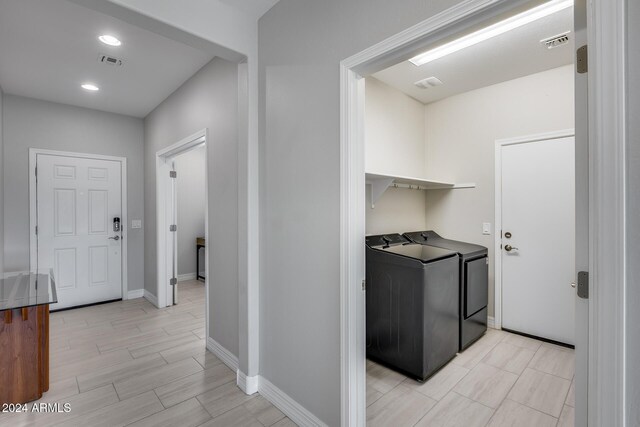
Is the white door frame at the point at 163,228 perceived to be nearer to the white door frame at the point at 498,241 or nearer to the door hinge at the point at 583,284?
the white door frame at the point at 498,241

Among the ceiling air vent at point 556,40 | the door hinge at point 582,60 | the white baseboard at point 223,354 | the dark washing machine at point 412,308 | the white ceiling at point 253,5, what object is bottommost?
the white baseboard at point 223,354

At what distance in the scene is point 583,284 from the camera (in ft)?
3.06

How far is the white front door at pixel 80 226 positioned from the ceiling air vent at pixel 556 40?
5.19 m

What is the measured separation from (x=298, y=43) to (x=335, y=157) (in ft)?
2.68

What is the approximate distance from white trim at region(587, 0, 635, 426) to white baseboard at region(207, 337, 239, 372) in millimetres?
2283

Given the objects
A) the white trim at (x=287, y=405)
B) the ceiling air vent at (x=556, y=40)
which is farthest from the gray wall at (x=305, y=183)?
the ceiling air vent at (x=556, y=40)

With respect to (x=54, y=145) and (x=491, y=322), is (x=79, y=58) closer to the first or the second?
(x=54, y=145)

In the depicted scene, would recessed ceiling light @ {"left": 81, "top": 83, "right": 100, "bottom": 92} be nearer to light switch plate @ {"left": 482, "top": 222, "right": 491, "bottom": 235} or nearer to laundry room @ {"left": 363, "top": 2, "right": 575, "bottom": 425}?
laundry room @ {"left": 363, "top": 2, "right": 575, "bottom": 425}

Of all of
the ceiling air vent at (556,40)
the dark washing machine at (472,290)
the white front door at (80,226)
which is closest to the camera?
the ceiling air vent at (556,40)

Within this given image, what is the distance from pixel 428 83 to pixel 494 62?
0.62m

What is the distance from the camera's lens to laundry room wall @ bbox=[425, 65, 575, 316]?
2.92m

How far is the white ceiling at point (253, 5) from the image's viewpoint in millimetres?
1992

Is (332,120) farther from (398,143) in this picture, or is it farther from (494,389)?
(494,389)

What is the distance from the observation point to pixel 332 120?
163 cm
